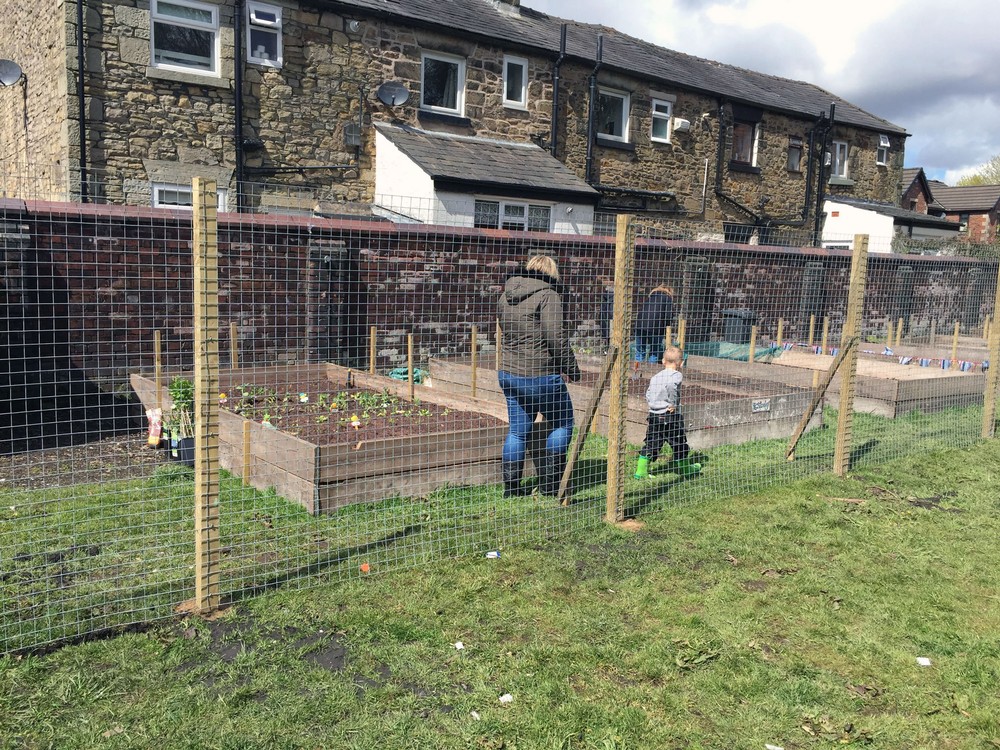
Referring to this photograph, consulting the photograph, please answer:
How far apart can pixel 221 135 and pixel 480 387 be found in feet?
27.2

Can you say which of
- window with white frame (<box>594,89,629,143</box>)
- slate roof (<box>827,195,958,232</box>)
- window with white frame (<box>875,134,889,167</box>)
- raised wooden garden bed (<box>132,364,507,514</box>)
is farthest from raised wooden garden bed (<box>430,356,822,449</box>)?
window with white frame (<box>875,134,889,167</box>)

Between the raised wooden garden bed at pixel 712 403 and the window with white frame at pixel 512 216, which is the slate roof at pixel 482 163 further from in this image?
the raised wooden garden bed at pixel 712 403

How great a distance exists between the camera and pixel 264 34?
50.0 ft

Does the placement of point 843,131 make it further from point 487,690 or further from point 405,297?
point 487,690

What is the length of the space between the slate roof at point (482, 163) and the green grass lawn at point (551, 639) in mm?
10201

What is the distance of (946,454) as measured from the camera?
8.55m

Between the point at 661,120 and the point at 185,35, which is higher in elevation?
the point at 661,120

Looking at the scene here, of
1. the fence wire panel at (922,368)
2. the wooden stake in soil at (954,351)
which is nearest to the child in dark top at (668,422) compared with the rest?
the fence wire panel at (922,368)

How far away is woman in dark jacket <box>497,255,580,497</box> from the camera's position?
6.07 m

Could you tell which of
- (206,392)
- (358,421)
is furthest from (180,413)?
(206,392)

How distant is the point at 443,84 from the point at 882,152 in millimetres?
18223

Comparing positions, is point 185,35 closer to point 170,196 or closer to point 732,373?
point 170,196

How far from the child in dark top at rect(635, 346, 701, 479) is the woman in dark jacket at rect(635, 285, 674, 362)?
16.1 feet

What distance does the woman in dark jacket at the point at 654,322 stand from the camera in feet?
41.1
